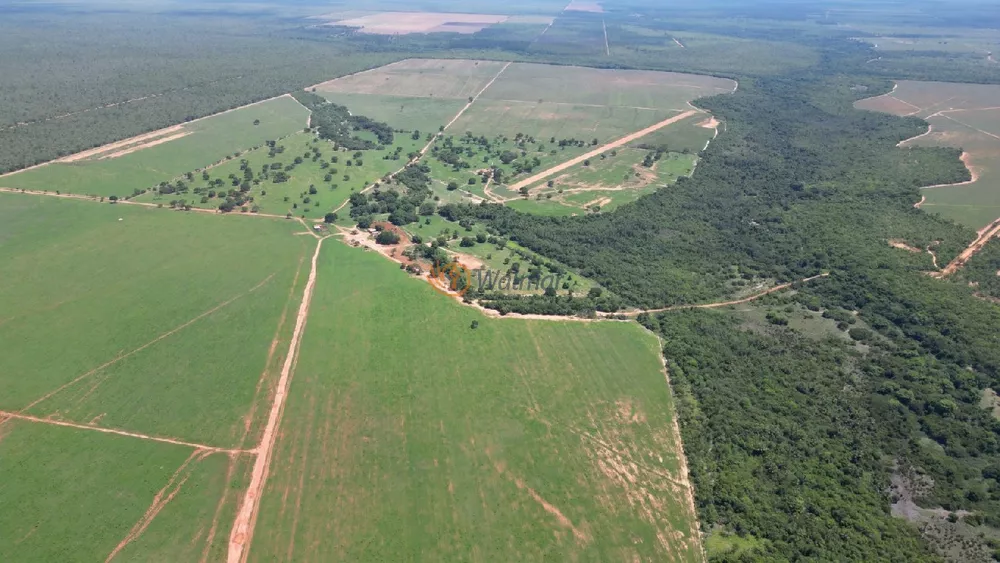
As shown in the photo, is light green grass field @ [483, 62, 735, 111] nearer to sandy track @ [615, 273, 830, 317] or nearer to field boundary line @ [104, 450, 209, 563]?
sandy track @ [615, 273, 830, 317]

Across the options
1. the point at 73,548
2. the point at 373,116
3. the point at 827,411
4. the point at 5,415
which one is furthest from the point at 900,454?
the point at 373,116

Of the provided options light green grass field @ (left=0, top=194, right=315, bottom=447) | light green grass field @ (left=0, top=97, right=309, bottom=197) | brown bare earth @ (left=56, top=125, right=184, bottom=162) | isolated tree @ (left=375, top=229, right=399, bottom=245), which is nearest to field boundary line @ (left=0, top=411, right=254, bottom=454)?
light green grass field @ (left=0, top=194, right=315, bottom=447)

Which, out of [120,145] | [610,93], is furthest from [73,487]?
[610,93]

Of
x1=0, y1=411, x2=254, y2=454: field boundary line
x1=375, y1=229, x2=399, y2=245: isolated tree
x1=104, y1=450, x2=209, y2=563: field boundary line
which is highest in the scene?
x1=375, y1=229, x2=399, y2=245: isolated tree

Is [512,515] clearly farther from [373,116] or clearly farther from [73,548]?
[373,116]

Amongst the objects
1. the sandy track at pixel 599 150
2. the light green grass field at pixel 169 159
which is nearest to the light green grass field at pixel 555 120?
the sandy track at pixel 599 150
